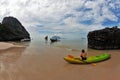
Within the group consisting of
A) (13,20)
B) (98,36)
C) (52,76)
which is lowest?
(52,76)

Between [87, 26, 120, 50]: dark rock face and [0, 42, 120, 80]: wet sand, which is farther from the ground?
[87, 26, 120, 50]: dark rock face

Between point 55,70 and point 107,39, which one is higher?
point 107,39

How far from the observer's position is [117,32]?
33.0 meters

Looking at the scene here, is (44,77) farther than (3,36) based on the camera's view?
No

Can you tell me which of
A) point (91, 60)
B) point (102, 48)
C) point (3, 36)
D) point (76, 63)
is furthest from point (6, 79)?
point (3, 36)

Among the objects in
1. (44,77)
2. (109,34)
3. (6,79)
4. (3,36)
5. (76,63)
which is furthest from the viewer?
(3,36)

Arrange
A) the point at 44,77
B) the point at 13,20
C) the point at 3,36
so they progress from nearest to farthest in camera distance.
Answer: the point at 44,77, the point at 3,36, the point at 13,20

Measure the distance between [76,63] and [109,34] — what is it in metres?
18.4

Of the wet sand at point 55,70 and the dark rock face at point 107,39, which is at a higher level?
the dark rock face at point 107,39

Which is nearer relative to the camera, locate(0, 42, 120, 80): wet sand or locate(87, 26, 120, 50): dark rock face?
locate(0, 42, 120, 80): wet sand

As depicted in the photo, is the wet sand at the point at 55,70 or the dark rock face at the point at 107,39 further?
the dark rock face at the point at 107,39

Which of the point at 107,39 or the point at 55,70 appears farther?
the point at 107,39

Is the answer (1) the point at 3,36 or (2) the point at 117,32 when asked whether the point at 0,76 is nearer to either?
(2) the point at 117,32

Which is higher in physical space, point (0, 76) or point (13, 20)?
point (13, 20)
